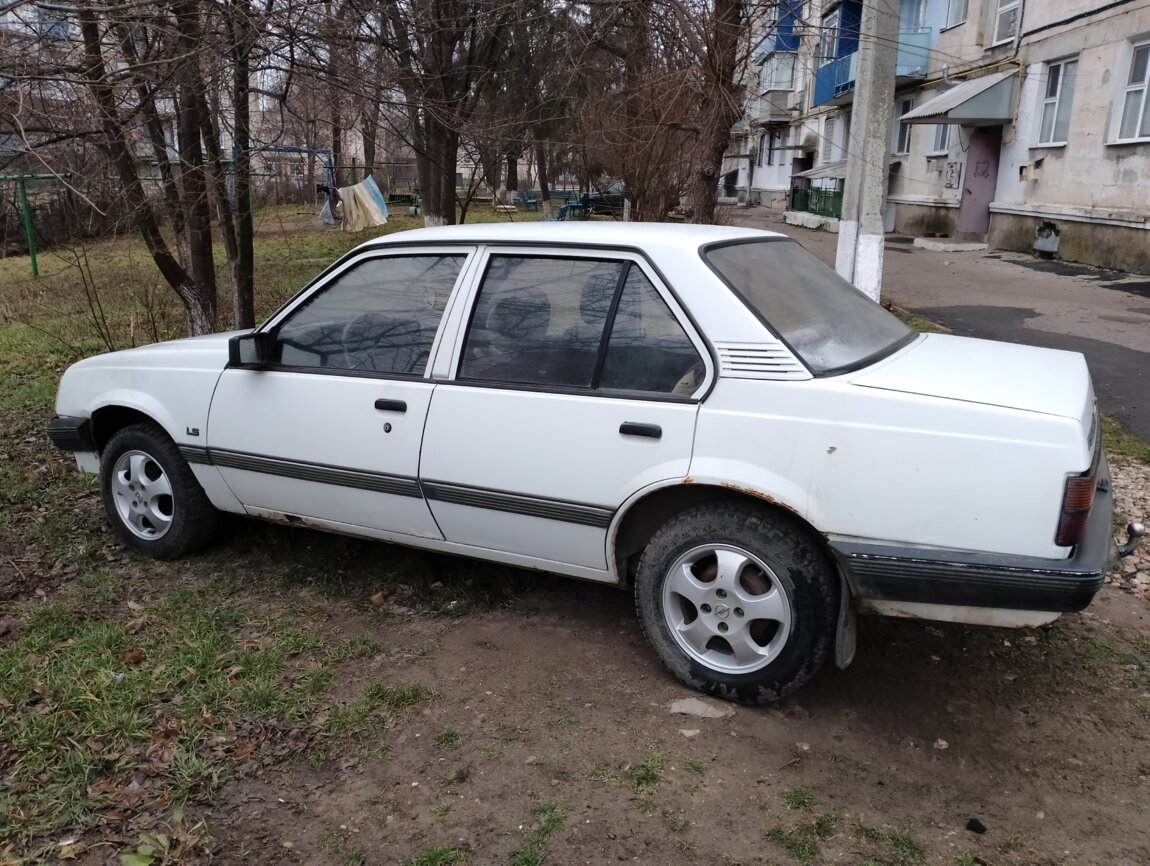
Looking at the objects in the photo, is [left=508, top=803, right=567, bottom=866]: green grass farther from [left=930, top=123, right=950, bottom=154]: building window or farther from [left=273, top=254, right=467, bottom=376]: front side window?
[left=930, top=123, right=950, bottom=154]: building window

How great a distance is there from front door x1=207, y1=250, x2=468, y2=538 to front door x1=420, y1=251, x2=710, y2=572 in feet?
0.50

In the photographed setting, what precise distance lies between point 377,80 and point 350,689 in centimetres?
582

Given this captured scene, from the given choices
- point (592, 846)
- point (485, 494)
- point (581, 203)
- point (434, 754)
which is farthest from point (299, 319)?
point (581, 203)

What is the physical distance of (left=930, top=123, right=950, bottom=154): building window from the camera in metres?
22.0

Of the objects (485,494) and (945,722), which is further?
(485,494)

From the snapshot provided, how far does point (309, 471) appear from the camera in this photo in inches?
153

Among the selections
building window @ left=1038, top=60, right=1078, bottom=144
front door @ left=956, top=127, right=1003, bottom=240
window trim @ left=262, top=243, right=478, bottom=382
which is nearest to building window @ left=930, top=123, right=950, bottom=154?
front door @ left=956, top=127, right=1003, bottom=240

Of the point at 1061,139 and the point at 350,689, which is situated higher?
the point at 1061,139

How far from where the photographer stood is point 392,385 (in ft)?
12.0

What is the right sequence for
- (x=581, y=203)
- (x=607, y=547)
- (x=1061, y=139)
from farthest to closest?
(x=581, y=203)
(x=1061, y=139)
(x=607, y=547)

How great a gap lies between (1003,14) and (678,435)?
20160 mm

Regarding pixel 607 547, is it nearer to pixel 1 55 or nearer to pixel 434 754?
pixel 434 754

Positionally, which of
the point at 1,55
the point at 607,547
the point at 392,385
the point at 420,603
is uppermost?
the point at 1,55

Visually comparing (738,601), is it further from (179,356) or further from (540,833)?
(179,356)
